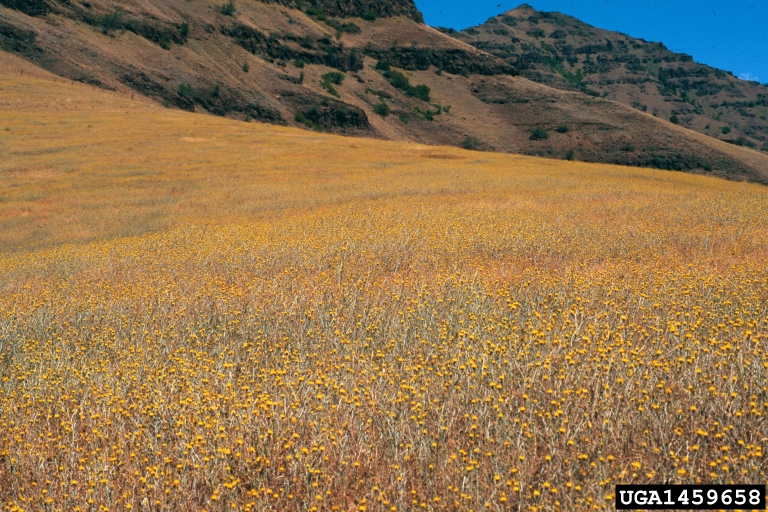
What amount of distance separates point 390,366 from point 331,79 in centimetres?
12549

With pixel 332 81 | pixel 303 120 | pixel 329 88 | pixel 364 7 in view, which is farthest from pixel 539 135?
pixel 364 7

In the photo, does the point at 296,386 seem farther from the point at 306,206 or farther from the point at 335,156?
the point at 335,156

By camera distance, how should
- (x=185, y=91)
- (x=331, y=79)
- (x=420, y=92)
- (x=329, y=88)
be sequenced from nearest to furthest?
(x=185, y=91)
(x=329, y=88)
(x=331, y=79)
(x=420, y=92)

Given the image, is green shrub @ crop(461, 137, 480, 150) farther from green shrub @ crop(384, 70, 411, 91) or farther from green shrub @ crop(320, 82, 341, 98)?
green shrub @ crop(320, 82, 341, 98)

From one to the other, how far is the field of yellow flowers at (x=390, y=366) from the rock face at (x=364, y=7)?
16923cm

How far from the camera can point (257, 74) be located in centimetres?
11250

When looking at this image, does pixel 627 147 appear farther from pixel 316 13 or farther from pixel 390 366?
pixel 390 366

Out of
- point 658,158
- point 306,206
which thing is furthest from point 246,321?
point 658,158

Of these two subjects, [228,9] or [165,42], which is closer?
[165,42]

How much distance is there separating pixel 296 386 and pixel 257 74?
115 metres

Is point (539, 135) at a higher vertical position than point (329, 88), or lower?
lower

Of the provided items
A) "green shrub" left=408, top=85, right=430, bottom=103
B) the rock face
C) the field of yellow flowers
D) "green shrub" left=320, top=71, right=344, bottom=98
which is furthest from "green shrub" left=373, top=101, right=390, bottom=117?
the field of yellow flowers

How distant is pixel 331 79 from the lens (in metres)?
125

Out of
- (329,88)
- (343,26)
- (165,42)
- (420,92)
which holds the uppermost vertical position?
(343,26)
